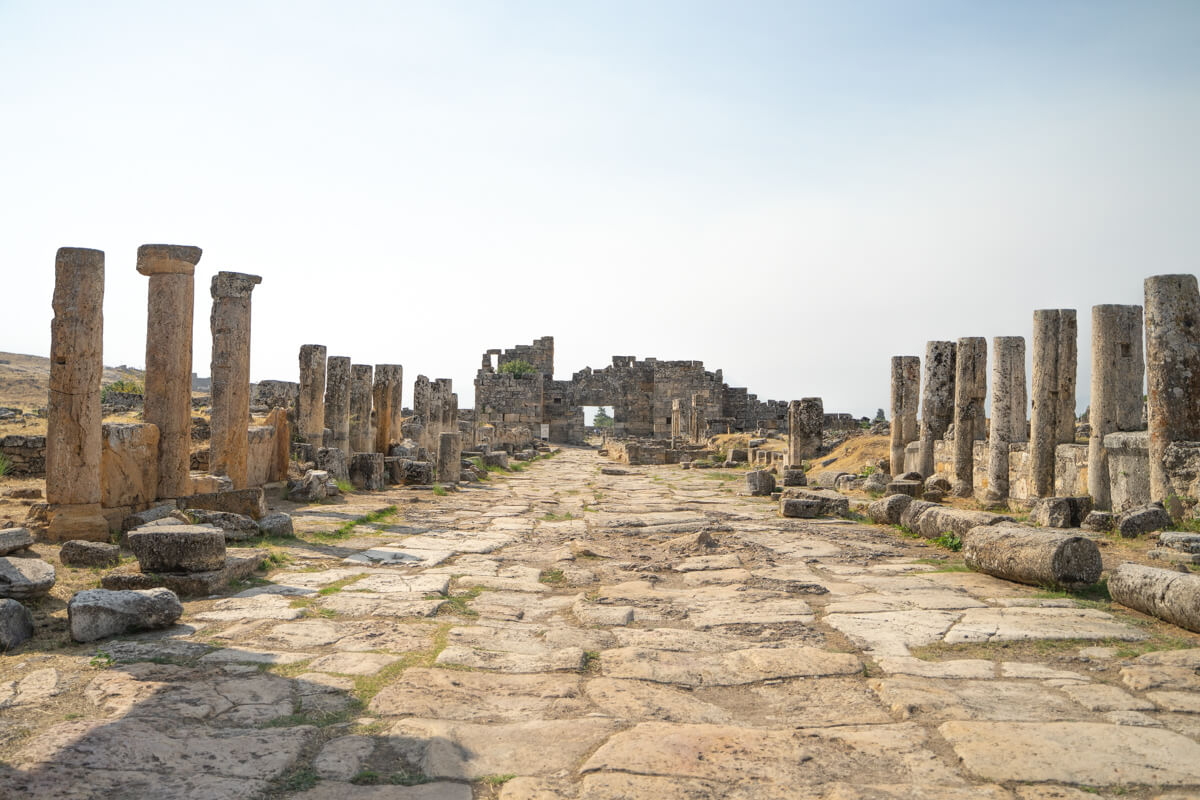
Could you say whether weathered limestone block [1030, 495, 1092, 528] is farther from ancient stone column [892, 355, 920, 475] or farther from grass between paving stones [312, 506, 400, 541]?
grass between paving stones [312, 506, 400, 541]

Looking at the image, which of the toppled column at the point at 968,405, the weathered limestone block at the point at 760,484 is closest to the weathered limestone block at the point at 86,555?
the weathered limestone block at the point at 760,484

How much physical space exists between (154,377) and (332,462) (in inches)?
196

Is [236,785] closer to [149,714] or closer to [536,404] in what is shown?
[149,714]

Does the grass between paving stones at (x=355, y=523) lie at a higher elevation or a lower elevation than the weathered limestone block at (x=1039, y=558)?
lower

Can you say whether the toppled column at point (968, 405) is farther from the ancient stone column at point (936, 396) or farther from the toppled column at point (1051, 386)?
the toppled column at point (1051, 386)

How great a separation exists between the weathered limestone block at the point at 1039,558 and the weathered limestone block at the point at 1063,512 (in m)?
2.89

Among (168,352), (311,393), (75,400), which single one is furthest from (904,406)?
(75,400)

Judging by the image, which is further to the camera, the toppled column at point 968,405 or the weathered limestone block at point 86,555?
the toppled column at point 968,405

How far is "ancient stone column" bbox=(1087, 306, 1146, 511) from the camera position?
10586mm

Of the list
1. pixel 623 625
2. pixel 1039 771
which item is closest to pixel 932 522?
pixel 623 625

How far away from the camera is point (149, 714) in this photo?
145 inches

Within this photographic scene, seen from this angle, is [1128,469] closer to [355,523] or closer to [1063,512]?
[1063,512]

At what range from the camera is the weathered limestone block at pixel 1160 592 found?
5.25m

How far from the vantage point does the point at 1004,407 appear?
12.5 m
